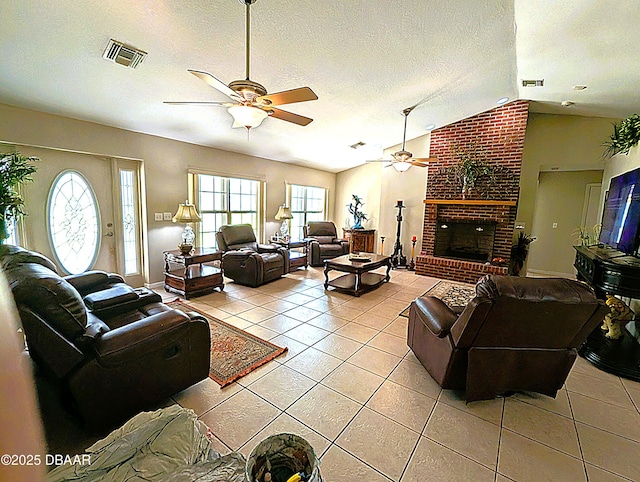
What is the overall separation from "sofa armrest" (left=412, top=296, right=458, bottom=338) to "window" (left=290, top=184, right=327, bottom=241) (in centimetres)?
520

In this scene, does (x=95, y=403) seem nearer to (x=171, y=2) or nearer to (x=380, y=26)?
(x=171, y=2)

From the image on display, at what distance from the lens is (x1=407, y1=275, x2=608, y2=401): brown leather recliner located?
69.2 inches

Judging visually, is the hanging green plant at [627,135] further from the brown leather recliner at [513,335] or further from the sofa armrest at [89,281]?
the sofa armrest at [89,281]

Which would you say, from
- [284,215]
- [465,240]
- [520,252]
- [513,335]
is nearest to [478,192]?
[465,240]

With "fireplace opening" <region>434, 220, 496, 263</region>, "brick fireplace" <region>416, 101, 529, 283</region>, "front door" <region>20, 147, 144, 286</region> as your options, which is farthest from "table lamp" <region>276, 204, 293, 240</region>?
"fireplace opening" <region>434, 220, 496, 263</region>

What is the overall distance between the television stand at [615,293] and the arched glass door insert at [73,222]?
236 inches

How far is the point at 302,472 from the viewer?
1.12m

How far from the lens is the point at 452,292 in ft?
15.9

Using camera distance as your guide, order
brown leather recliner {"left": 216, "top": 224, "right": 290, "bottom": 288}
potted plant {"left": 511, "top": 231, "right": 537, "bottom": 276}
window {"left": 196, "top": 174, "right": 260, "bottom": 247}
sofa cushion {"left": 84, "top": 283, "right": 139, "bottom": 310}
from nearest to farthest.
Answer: sofa cushion {"left": 84, "top": 283, "right": 139, "bottom": 310} → brown leather recliner {"left": 216, "top": 224, "right": 290, "bottom": 288} → window {"left": 196, "top": 174, "right": 260, "bottom": 247} → potted plant {"left": 511, "top": 231, "right": 537, "bottom": 276}

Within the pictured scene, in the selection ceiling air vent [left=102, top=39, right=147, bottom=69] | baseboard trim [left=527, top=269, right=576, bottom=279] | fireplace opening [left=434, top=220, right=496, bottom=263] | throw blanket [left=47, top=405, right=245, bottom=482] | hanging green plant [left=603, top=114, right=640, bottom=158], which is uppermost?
ceiling air vent [left=102, top=39, right=147, bottom=69]

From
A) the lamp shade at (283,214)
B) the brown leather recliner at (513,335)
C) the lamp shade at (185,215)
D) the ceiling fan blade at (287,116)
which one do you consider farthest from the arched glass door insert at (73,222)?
the brown leather recliner at (513,335)

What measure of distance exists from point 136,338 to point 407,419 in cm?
183

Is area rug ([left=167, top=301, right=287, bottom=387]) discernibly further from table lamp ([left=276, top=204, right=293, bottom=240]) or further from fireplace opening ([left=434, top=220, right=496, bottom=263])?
fireplace opening ([left=434, top=220, right=496, bottom=263])

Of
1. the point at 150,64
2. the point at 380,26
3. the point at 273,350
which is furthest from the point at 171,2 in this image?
the point at 273,350
